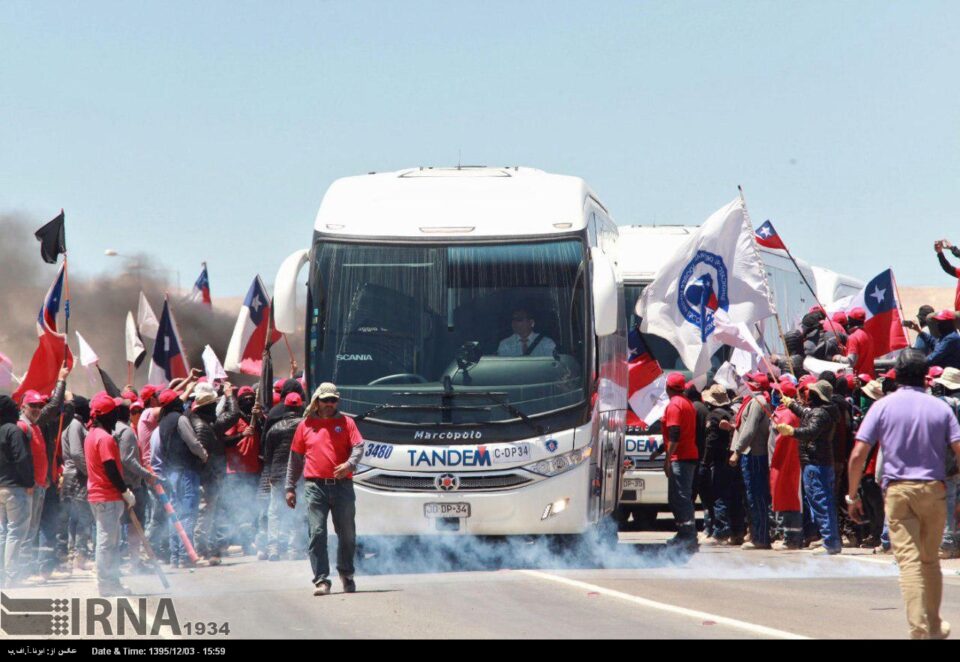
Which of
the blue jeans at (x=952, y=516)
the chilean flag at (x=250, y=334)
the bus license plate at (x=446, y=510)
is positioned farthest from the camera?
the chilean flag at (x=250, y=334)

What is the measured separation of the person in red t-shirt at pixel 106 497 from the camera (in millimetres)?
13648

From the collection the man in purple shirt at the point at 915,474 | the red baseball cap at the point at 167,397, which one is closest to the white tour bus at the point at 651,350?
the red baseball cap at the point at 167,397

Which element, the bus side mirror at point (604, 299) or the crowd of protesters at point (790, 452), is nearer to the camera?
the bus side mirror at point (604, 299)

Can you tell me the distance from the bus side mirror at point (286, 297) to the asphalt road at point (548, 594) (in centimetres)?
247

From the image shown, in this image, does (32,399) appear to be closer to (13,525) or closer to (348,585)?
(13,525)

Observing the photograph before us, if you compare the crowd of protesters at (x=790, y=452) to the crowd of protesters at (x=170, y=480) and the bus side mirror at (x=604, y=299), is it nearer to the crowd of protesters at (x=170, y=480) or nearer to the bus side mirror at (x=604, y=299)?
the bus side mirror at (x=604, y=299)

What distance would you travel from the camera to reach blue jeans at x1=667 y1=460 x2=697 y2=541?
54.6 ft

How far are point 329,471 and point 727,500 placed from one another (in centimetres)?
680

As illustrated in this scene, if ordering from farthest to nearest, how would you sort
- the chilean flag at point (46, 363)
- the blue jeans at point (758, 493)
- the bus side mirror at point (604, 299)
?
the chilean flag at point (46, 363) < the blue jeans at point (758, 493) < the bus side mirror at point (604, 299)

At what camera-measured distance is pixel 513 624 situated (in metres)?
10.6

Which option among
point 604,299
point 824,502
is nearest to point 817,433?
point 824,502

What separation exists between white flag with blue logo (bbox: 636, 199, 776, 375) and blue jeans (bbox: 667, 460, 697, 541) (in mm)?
1571
